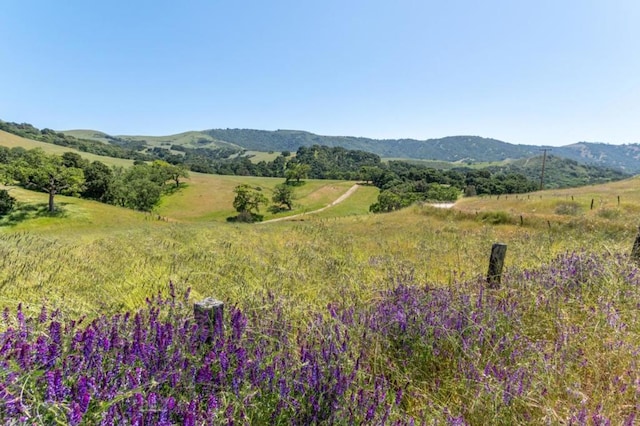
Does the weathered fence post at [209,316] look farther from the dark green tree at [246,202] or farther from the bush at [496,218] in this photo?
the dark green tree at [246,202]

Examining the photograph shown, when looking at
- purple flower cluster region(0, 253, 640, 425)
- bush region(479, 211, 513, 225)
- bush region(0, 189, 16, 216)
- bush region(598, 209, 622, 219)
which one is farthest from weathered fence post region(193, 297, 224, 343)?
bush region(0, 189, 16, 216)

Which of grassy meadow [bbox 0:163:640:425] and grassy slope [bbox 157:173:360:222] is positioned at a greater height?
grassy meadow [bbox 0:163:640:425]

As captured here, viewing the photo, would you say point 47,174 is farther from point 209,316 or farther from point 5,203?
point 209,316

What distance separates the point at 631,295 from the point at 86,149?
→ 184 meters

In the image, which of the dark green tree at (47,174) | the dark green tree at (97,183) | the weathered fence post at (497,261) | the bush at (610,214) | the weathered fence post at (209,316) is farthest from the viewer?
the dark green tree at (97,183)

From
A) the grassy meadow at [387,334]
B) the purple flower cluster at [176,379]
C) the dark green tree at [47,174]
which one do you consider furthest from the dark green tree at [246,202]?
the purple flower cluster at [176,379]

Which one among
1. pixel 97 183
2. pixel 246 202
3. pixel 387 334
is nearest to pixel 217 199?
pixel 246 202

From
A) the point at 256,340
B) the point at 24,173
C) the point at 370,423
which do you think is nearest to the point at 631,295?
the point at 370,423

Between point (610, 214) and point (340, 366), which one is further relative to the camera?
point (610, 214)

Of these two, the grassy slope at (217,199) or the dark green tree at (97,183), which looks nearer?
the dark green tree at (97,183)

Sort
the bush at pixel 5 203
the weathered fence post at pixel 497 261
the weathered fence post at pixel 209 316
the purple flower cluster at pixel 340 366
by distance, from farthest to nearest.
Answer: the bush at pixel 5 203
the weathered fence post at pixel 497 261
the weathered fence post at pixel 209 316
the purple flower cluster at pixel 340 366

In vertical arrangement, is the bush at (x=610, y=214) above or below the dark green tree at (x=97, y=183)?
above

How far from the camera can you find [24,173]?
42.6 metres

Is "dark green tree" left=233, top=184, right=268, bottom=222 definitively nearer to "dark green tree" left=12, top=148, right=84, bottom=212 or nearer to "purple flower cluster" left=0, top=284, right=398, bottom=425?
"dark green tree" left=12, top=148, right=84, bottom=212
